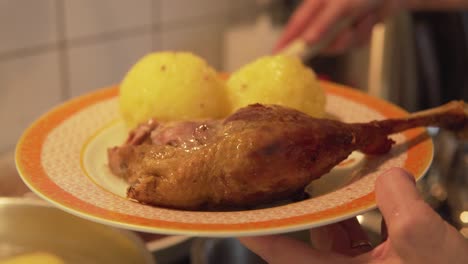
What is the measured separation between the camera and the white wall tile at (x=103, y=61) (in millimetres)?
1113

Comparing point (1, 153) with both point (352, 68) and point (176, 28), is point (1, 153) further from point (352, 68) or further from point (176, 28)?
point (352, 68)

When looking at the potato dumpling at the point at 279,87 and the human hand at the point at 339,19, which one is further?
the human hand at the point at 339,19

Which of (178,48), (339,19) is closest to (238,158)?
(339,19)

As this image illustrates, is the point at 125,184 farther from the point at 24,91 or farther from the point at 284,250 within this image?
the point at 24,91

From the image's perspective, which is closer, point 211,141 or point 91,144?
point 211,141

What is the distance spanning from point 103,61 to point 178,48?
195mm

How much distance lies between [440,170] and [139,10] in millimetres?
678

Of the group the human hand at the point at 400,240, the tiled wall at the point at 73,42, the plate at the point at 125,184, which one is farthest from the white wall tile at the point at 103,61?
the human hand at the point at 400,240

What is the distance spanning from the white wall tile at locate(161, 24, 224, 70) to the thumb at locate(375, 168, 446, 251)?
0.87 metres

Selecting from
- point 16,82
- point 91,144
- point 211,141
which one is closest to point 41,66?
point 16,82

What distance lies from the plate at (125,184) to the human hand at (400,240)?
30mm

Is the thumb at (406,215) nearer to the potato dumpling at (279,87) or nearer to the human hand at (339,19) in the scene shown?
the potato dumpling at (279,87)

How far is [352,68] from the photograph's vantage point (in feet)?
4.70

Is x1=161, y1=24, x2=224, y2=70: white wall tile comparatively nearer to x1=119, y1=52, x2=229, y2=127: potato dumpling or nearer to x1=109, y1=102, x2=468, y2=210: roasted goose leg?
→ x1=119, y1=52, x2=229, y2=127: potato dumpling
